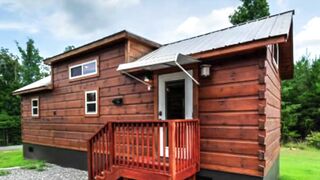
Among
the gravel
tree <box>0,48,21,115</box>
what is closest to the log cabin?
the gravel

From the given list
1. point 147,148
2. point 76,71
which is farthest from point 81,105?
point 147,148

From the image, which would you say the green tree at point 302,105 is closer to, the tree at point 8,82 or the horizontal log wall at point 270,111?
the horizontal log wall at point 270,111

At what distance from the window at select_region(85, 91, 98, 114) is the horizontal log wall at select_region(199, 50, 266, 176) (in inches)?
149

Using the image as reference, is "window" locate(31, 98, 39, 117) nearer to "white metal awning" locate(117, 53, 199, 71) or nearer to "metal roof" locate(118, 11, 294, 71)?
"metal roof" locate(118, 11, 294, 71)

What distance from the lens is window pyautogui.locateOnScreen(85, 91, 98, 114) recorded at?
7.60 meters

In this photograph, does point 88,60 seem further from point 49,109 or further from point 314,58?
point 314,58

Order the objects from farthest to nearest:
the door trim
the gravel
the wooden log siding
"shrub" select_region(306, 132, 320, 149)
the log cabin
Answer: "shrub" select_region(306, 132, 320, 149) → the gravel → the wooden log siding → the door trim → the log cabin

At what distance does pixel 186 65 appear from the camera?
17.5 ft

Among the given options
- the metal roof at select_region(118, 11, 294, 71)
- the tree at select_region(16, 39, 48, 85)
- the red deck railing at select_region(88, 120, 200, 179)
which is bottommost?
the red deck railing at select_region(88, 120, 200, 179)

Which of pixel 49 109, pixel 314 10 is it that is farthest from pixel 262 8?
pixel 49 109

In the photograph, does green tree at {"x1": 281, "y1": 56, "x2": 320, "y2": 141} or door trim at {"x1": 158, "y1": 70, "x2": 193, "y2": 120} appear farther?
green tree at {"x1": 281, "y1": 56, "x2": 320, "y2": 141}

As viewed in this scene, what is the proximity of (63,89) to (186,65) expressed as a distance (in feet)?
17.9

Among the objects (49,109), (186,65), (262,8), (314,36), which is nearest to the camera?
(186,65)

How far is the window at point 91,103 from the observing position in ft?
24.9
